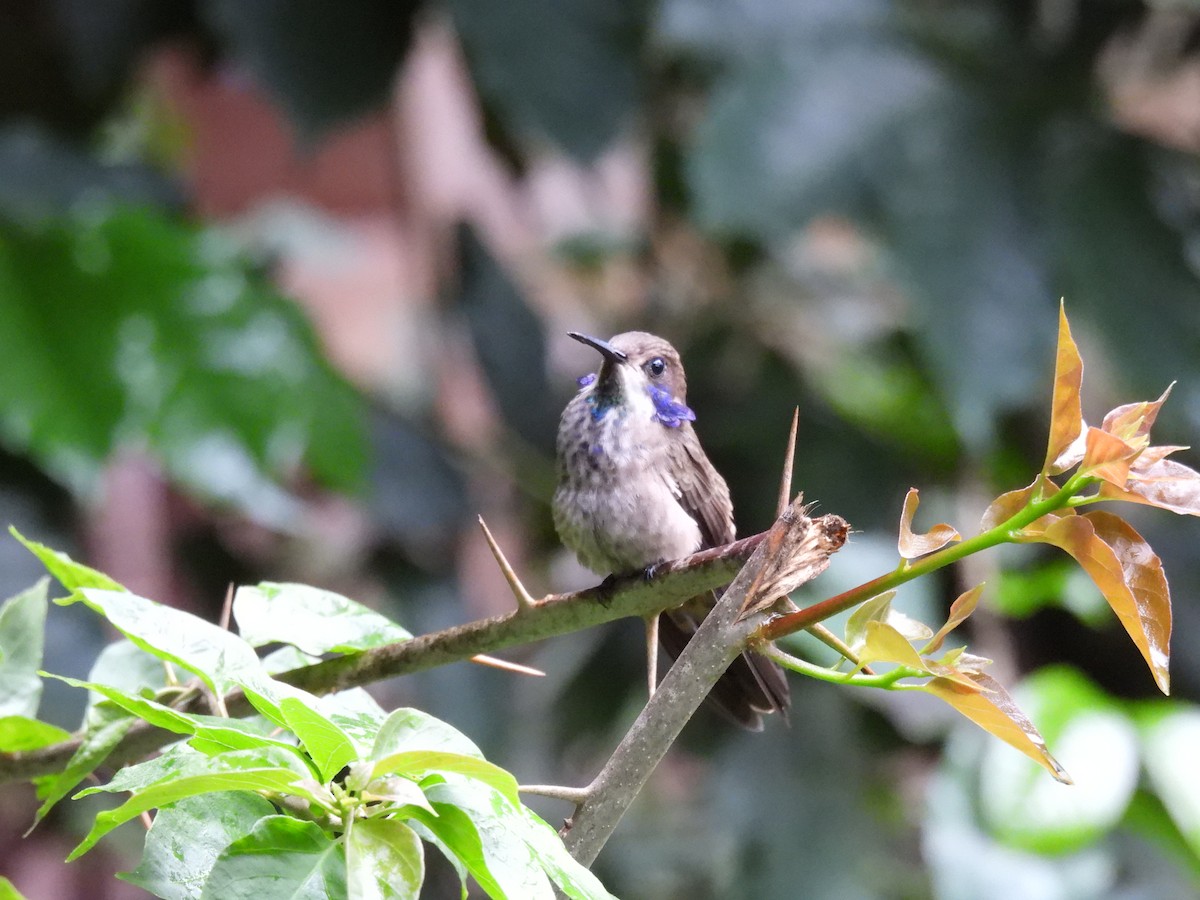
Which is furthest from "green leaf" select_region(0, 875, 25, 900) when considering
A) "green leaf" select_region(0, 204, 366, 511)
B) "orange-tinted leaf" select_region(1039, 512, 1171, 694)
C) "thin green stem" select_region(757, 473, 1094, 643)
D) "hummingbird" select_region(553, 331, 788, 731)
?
"green leaf" select_region(0, 204, 366, 511)

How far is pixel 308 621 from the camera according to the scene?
2.19 ft

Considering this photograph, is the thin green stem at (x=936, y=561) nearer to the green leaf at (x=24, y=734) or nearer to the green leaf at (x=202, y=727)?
the green leaf at (x=202, y=727)

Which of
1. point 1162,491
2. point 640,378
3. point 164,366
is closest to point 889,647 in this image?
point 1162,491

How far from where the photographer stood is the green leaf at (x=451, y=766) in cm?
47

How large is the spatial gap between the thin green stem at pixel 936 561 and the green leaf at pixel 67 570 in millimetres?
347

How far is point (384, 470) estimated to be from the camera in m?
2.37

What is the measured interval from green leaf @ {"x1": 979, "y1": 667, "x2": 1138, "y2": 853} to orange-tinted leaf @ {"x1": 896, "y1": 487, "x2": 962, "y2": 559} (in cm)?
121

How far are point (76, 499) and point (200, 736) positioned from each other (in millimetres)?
1718

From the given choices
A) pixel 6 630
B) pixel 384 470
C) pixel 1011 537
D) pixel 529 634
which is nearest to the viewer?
pixel 1011 537

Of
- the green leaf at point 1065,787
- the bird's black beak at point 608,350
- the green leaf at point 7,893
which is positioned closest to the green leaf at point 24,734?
the green leaf at point 7,893

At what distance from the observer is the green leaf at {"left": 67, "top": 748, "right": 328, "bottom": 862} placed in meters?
0.46

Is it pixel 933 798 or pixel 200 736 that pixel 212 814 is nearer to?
pixel 200 736

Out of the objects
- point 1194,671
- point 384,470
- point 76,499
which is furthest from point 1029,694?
point 76,499

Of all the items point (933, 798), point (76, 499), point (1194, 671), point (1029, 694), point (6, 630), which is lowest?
point (1194, 671)
